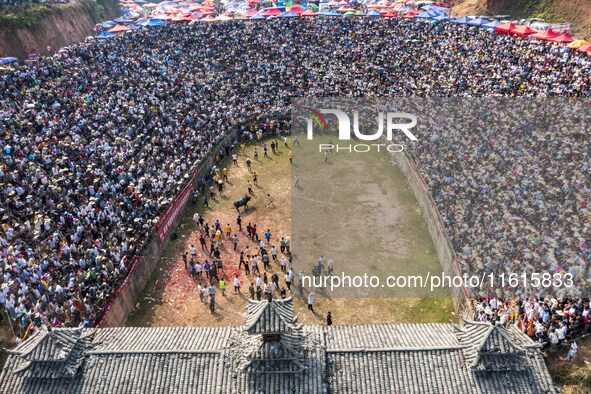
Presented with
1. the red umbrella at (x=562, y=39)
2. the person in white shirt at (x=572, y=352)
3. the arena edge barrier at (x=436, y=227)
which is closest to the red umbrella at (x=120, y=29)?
the arena edge barrier at (x=436, y=227)

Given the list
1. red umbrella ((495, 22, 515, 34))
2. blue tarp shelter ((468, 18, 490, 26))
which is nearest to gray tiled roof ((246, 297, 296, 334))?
red umbrella ((495, 22, 515, 34))

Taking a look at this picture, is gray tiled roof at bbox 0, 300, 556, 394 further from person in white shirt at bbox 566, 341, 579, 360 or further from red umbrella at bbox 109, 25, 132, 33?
red umbrella at bbox 109, 25, 132, 33

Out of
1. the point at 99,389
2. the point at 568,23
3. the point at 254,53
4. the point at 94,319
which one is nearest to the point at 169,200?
the point at 94,319

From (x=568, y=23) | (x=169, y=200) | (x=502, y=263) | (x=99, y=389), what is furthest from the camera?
(x=568, y=23)

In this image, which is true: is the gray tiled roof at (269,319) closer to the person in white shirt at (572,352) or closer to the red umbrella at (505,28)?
the person in white shirt at (572,352)

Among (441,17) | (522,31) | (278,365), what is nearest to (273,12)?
(441,17)

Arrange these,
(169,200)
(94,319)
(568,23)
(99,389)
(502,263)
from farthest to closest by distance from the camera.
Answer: (568,23)
(169,200)
(502,263)
(94,319)
(99,389)

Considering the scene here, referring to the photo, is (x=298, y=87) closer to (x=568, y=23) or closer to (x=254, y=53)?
(x=254, y=53)
